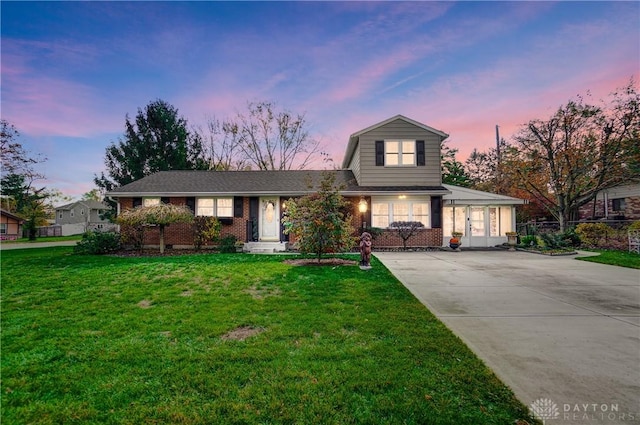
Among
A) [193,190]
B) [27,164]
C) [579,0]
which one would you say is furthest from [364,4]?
[27,164]

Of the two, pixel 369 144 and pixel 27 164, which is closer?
pixel 369 144

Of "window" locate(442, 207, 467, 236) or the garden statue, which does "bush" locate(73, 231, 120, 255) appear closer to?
the garden statue

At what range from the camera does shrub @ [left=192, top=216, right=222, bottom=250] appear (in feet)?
40.5

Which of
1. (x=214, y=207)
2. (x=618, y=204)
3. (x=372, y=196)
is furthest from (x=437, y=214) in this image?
(x=618, y=204)

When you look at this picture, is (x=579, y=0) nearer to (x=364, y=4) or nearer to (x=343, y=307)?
(x=364, y=4)

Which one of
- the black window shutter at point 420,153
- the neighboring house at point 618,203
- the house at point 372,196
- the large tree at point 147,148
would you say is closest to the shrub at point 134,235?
the house at point 372,196

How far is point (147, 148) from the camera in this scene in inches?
852

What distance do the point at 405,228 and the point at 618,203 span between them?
21.0m

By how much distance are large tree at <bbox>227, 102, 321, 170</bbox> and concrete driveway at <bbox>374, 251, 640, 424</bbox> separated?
19403 millimetres

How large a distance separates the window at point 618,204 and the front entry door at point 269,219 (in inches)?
1029

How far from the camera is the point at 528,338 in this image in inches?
129

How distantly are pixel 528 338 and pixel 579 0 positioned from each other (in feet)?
38.9

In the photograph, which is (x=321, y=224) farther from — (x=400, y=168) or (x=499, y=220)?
(x=499, y=220)

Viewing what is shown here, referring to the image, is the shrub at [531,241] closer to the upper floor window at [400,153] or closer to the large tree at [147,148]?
the upper floor window at [400,153]
